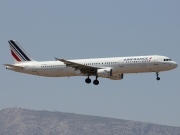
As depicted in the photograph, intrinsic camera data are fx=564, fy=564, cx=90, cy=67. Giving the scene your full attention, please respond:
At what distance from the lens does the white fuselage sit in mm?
113688

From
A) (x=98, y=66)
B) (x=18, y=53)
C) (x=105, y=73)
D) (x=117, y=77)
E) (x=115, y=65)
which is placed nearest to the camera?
(x=115, y=65)

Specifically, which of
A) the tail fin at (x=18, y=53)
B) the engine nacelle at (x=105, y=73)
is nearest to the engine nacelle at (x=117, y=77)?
the engine nacelle at (x=105, y=73)

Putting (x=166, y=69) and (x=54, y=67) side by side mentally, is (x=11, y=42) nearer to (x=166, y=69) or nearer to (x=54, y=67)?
(x=54, y=67)

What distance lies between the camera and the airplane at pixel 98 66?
113812 millimetres

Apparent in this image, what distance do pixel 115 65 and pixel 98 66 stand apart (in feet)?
15.7

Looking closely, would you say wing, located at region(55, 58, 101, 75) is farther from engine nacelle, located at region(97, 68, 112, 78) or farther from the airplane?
engine nacelle, located at region(97, 68, 112, 78)

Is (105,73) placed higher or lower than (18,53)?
lower

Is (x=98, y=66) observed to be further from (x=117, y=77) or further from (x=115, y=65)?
(x=117, y=77)

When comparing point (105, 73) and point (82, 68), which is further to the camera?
point (82, 68)

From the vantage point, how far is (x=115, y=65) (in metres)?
115

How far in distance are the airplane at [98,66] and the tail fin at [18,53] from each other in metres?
1.36

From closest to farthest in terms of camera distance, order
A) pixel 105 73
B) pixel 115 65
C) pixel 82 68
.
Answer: pixel 115 65
pixel 105 73
pixel 82 68

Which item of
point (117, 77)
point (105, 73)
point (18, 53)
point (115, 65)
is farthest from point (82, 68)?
point (18, 53)

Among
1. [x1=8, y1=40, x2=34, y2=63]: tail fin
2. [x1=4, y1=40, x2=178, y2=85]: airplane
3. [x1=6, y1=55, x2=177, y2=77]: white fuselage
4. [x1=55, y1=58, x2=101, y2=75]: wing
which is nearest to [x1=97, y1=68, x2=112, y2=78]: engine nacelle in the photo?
[x1=4, y1=40, x2=178, y2=85]: airplane
